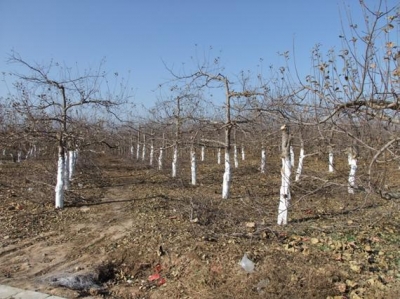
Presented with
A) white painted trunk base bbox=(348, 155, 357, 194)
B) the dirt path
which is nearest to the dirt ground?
the dirt path

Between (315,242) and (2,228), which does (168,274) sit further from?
(2,228)

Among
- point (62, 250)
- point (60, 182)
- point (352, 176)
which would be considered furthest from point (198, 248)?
point (60, 182)

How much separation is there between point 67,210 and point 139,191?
3.42 m

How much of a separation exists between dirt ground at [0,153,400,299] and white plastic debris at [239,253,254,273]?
6 cm

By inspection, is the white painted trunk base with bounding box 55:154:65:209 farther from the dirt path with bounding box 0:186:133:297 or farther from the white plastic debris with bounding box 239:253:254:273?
the white plastic debris with bounding box 239:253:254:273

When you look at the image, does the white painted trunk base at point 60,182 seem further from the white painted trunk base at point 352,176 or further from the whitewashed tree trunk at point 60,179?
the white painted trunk base at point 352,176

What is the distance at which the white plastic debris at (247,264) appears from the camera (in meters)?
4.83

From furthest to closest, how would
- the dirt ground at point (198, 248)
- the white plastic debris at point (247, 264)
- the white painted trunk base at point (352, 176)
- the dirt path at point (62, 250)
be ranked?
the dirt path at point (62, 250)
the white plastic debris at point (247, 264)
the dirt ground at point (198, 248)
the white painted trunk base at point (352, 176)

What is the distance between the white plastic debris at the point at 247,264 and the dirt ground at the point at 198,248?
0.06 meters

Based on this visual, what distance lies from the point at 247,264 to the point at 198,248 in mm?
1096

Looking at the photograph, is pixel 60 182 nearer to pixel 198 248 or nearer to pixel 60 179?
pixel 60 179

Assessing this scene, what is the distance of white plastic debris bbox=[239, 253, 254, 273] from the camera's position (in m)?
4.83

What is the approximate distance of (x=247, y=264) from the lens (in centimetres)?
491

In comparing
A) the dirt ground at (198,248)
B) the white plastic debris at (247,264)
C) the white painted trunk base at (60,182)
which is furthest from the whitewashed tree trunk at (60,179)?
the white plastic debris at (247,264)
